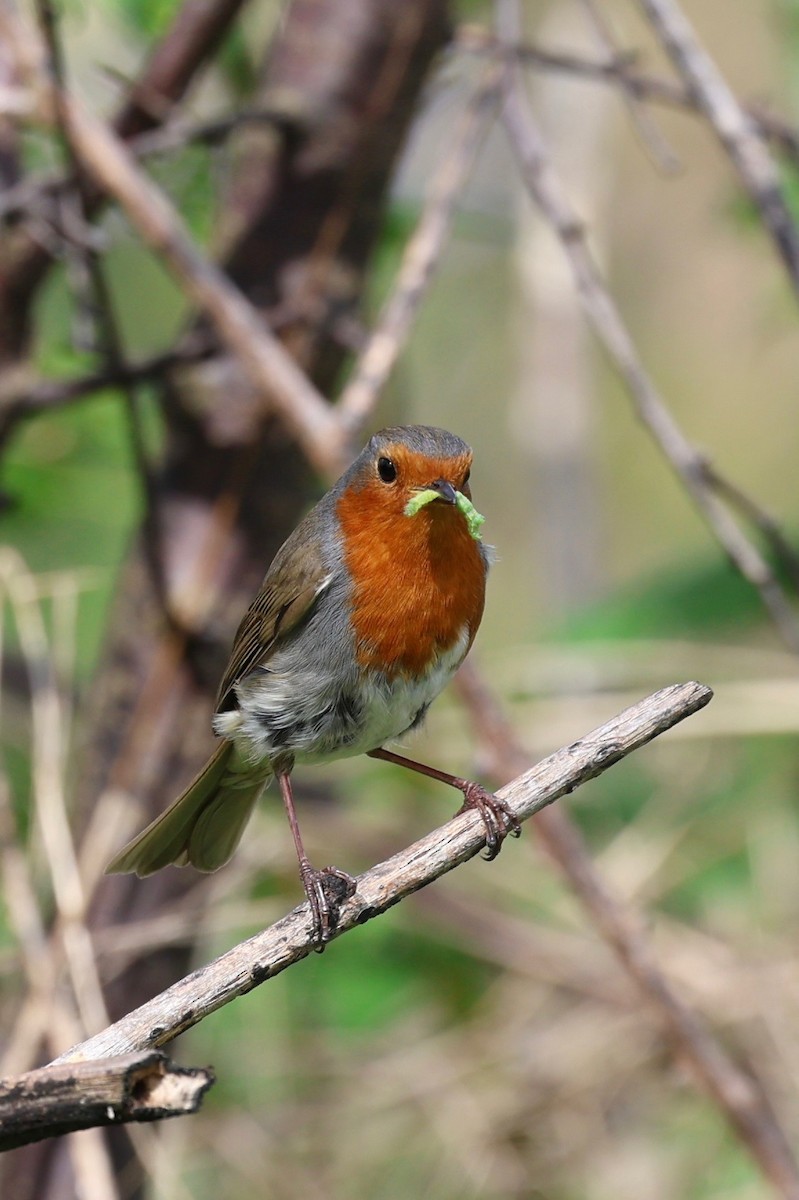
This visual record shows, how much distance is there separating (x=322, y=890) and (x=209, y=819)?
70 cm

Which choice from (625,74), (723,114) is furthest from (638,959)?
(625,74)

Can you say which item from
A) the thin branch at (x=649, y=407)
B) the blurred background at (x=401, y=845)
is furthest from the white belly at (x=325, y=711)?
the thin branch at (x=649, y=407)

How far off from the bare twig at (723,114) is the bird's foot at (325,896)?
6.05 feet

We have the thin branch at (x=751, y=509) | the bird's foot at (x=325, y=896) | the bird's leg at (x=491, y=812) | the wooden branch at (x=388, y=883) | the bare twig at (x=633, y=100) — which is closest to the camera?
the wooden branch at (x=388, y=883)

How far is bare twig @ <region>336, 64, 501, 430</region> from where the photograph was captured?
344 centimetres

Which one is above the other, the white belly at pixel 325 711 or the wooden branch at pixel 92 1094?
the white belly at pixel 325 711

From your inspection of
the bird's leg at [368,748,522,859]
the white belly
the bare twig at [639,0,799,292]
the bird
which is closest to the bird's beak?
the bird

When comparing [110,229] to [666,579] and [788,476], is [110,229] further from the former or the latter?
[788,476]

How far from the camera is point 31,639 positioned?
157 inches

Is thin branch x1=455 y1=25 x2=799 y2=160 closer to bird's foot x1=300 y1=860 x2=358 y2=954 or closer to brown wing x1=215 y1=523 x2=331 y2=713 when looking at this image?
brown wing x1=215 y1=523 x2=331 y2=713

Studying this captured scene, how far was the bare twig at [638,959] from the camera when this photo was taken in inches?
134

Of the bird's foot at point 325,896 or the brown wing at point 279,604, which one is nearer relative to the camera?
the bird's foot at point 325,896

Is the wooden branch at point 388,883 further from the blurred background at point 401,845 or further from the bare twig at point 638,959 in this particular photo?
the blurred background at point 401,845

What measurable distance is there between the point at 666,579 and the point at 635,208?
5.30 meters
